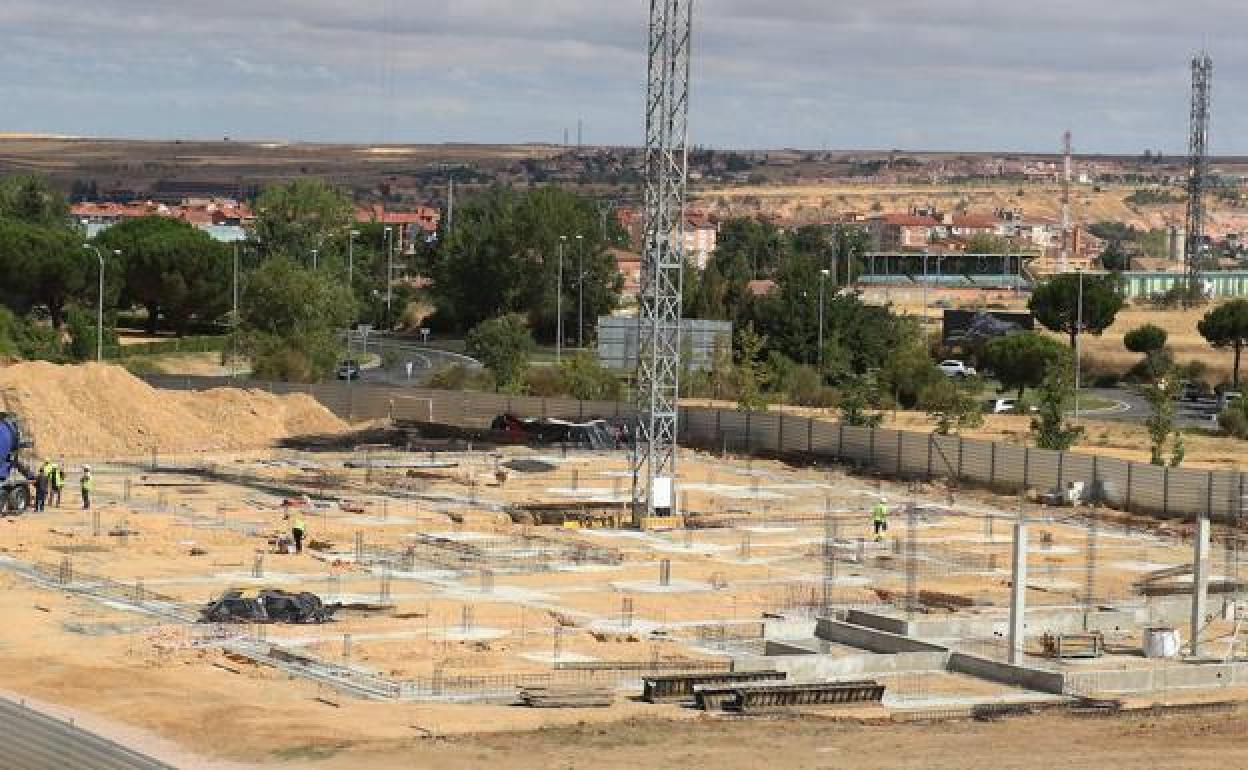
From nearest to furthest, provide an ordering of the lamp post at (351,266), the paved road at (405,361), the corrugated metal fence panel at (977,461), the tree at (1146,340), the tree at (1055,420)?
the corrugated metal fence panel at (977,461)
the tree at (1055,420)
the paved road at (405,361)
the tree at (1146,340)
the lamp post at (351,266)

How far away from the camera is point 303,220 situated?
148375mm

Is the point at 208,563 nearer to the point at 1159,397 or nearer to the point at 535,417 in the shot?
the point at 535,417

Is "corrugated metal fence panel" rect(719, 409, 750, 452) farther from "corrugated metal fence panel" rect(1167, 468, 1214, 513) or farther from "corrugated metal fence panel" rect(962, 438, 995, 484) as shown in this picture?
"corrugated metal fence panel" rect(1167, 468, 1214, 513)

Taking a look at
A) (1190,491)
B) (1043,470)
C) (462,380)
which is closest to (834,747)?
(1190,491)

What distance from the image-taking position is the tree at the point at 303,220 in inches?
5640

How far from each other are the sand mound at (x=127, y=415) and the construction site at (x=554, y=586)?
14 centimetres

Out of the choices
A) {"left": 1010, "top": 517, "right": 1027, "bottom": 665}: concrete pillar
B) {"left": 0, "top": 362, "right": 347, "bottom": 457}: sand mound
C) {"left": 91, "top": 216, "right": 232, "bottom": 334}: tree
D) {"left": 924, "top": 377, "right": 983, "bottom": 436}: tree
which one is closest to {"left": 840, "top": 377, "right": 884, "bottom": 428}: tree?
{"left": 924, "top": 377, "right": 983, "bottom": 436}: tree

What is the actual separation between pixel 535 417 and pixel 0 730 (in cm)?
5375

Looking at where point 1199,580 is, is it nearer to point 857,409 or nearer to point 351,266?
point 857,409

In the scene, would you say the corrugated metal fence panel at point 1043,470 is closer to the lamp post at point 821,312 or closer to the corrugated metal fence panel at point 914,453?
the corrugated metal fence panel at point 914,453

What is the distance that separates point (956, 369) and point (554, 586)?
67.9m

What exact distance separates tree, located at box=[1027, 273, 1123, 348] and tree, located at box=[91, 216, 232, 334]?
135ft

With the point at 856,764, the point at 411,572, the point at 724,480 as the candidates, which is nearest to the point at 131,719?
the point at 856,764

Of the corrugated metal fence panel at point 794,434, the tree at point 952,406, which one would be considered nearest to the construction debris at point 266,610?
the corrugated metal fence panel at point 794,434
